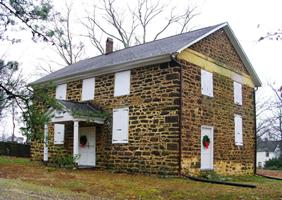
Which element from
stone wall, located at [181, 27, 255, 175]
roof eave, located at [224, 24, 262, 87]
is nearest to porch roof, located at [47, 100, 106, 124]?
stone wall, located at [181, 27, 255, 175]

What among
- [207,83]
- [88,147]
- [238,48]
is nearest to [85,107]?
[88,147]

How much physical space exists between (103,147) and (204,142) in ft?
15.4

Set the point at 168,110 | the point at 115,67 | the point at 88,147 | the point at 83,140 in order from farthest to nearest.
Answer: the point at 83,140 → the point at 88,147 → the point at 115,67 → the point at 168,110

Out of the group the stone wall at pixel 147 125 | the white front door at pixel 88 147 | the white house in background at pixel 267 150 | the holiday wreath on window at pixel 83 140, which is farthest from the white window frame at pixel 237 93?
the white house in background at pixel 267 150

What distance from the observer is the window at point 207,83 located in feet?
57.5

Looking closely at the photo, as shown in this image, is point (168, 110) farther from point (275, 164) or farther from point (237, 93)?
point (275, 164)

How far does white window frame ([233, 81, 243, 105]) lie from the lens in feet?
65.2

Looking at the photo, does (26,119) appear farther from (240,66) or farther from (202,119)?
(240,66)

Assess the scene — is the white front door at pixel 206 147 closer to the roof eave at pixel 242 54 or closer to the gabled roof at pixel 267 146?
the roof eave at pixel 242 54

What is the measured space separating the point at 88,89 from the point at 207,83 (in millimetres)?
5950

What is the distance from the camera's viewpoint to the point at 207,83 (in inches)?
701

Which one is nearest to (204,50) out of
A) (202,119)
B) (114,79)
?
(202,119)

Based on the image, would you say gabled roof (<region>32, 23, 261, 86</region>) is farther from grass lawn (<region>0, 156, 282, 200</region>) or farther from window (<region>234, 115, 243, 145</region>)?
grass lawn (<region>0, 156, 282, 200</region>)

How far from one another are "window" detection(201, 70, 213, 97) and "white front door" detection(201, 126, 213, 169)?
1.59 m
